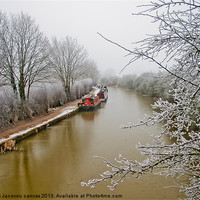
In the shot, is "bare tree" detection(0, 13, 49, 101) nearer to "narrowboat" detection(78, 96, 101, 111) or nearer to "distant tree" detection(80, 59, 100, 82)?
"narrowboat" detection(78, 96, 101, 111)

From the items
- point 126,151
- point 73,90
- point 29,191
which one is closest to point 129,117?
point 126,151

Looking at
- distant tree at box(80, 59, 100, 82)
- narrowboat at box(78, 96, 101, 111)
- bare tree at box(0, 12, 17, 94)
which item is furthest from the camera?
distant tree at box(80, 59, 100, 82)

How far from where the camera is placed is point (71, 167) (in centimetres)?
576

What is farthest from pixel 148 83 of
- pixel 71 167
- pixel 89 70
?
pixel 71 167

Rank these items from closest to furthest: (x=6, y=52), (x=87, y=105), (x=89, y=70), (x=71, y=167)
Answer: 1. (x=71, y=167)
2. (x=6, y=52)
3. (x=87, y=105)
4. (x=89, y=70)

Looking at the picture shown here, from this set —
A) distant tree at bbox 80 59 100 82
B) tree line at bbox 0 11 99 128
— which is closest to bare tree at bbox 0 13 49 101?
tree line at bbox 0 11 99 128

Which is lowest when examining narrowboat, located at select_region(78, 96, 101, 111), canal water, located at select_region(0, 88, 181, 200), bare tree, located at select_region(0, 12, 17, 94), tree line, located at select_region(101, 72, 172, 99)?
canal water, located at select_region(0, 88, 181, 200)

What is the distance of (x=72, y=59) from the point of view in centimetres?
2017

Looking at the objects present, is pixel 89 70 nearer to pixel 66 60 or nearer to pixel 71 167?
pixel 66 60

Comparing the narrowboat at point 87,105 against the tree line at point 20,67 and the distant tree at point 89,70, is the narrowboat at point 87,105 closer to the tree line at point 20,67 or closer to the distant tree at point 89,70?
the tree line at point 20,67

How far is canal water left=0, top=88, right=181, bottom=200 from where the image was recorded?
4375mm

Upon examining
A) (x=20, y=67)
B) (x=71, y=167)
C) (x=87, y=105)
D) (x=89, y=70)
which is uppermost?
(x=89, y=70)

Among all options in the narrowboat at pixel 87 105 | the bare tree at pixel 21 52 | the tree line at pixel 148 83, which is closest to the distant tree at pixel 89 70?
the narrowboat at pixel 87 105

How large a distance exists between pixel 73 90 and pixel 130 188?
18.4 metres
